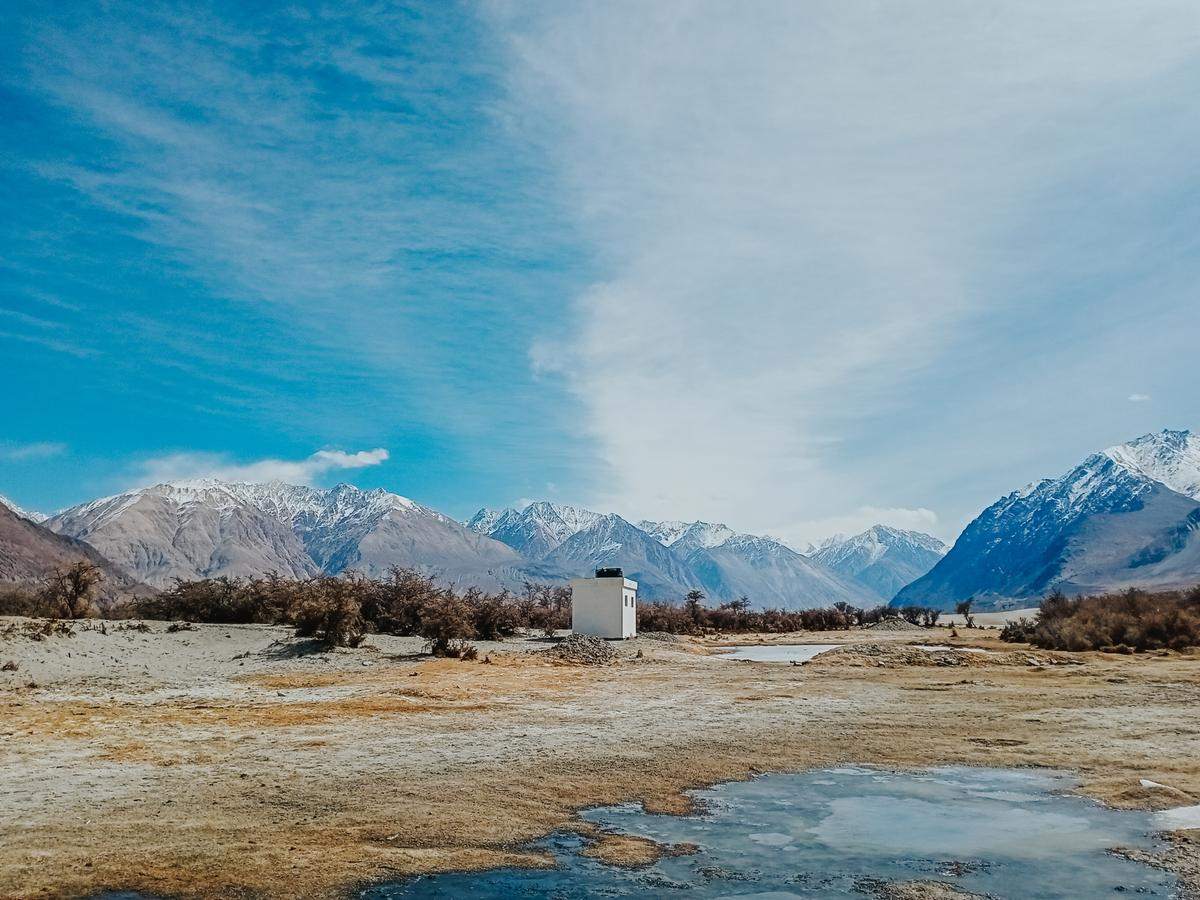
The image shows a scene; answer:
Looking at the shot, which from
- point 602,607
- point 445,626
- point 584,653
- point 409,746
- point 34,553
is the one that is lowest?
point 409,746

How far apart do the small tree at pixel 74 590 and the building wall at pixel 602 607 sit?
25240 millimetres

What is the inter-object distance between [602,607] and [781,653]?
1083 cm

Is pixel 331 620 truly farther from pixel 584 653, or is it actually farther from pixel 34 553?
pixel 34 553

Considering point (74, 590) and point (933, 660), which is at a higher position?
point (74, 590)

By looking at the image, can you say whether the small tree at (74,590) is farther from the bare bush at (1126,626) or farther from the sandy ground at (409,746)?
the bare bush at (1126,626)

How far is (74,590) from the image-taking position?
35281 mm

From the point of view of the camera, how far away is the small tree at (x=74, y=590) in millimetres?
35094

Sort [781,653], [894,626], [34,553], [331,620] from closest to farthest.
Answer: [331,620] < [781,653] < [894,626] < [34,553]

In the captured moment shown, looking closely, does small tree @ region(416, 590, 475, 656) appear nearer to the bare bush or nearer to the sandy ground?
the sandy ground

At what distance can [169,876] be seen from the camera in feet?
24.3

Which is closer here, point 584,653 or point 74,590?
point 74,590

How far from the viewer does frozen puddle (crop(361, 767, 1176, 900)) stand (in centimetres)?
739

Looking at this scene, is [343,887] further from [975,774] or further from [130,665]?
[130,665]

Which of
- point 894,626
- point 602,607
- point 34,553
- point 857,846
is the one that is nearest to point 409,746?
point 857,846
